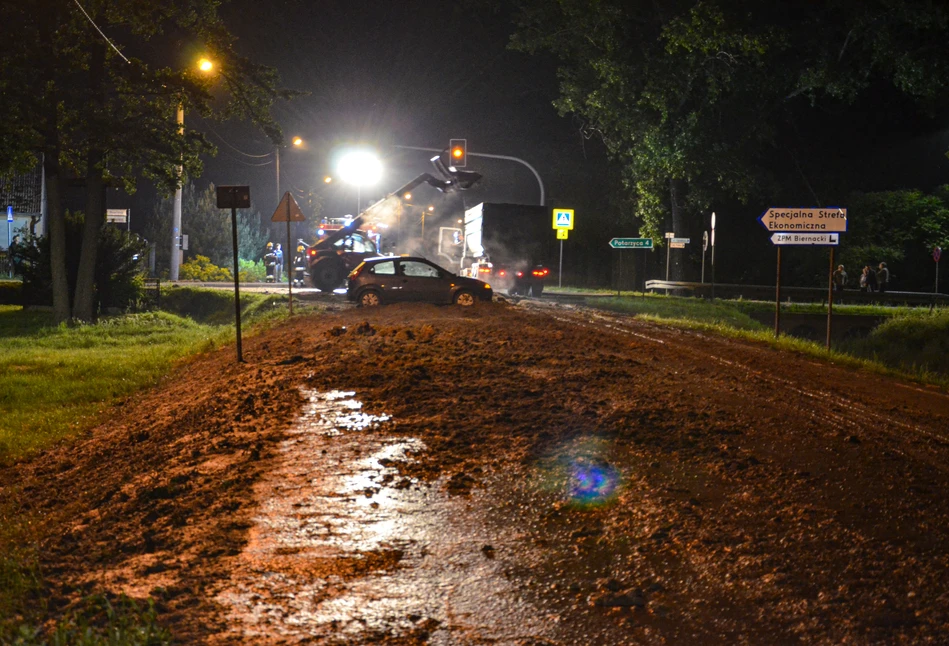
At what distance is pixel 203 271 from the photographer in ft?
161

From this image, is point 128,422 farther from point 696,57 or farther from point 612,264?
point 612,264

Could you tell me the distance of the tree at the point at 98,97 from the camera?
21.7 meters

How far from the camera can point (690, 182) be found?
127ft

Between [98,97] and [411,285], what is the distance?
8785 millimetres

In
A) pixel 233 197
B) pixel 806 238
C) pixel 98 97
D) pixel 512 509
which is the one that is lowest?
pixel 512 509

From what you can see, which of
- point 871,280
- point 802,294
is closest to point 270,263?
point 802,294

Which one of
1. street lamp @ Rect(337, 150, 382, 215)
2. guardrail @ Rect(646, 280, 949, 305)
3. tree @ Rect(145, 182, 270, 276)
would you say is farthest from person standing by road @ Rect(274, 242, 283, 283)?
guardrail @ Rect(646, 280, 949, 305)

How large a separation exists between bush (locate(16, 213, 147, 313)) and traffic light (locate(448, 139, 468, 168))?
10.8 metres

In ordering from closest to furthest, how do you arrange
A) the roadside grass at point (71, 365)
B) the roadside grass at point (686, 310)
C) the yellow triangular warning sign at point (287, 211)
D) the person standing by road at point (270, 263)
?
the roadside grass at point (71, 365), the yellow triangular warning sign at point (287, 211), the roadside grass at point (686, 310), the person standing by road at point (270, 263)

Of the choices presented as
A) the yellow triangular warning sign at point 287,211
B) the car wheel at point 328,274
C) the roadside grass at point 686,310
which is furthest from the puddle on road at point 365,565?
the car wheel at point 328,274

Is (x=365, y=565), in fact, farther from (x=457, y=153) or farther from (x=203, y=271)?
(x=203, y=271)

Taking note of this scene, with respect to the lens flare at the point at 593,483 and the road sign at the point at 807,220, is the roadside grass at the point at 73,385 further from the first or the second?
the road sign at the point at 807,220

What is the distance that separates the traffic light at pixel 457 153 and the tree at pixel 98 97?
26.2 ft

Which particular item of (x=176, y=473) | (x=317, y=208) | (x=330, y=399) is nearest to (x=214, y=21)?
(x=330, y=399)
